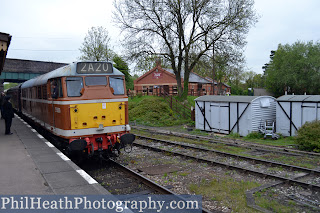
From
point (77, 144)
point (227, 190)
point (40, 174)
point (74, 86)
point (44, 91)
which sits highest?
point (74, 86)

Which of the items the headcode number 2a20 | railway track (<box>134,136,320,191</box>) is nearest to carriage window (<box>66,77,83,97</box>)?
the headcode number 2a20

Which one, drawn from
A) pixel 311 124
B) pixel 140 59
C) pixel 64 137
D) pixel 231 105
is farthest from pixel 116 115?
pixel 140 59

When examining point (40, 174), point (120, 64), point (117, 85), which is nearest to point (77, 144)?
point (40, 174)

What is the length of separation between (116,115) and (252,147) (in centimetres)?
704

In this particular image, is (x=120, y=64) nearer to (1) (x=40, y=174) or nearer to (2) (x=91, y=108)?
(2) (x=91, y=108)

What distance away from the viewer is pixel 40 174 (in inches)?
263

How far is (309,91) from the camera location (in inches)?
1720

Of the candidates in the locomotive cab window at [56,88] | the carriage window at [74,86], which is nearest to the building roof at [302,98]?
the carriage window at [74,86]

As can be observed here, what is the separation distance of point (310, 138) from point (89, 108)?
9.44 meters

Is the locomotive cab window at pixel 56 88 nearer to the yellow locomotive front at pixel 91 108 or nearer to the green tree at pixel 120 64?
the yellow locomotive front at pixel 91 108

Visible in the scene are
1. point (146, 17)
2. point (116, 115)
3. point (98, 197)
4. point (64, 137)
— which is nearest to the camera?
point (98, 197)

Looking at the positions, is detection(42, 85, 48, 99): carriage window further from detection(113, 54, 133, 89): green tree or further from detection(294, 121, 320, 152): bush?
detection(113, 54, 133, 89): green tree

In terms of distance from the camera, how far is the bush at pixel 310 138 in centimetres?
1178

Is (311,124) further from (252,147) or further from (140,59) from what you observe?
(140,59)
